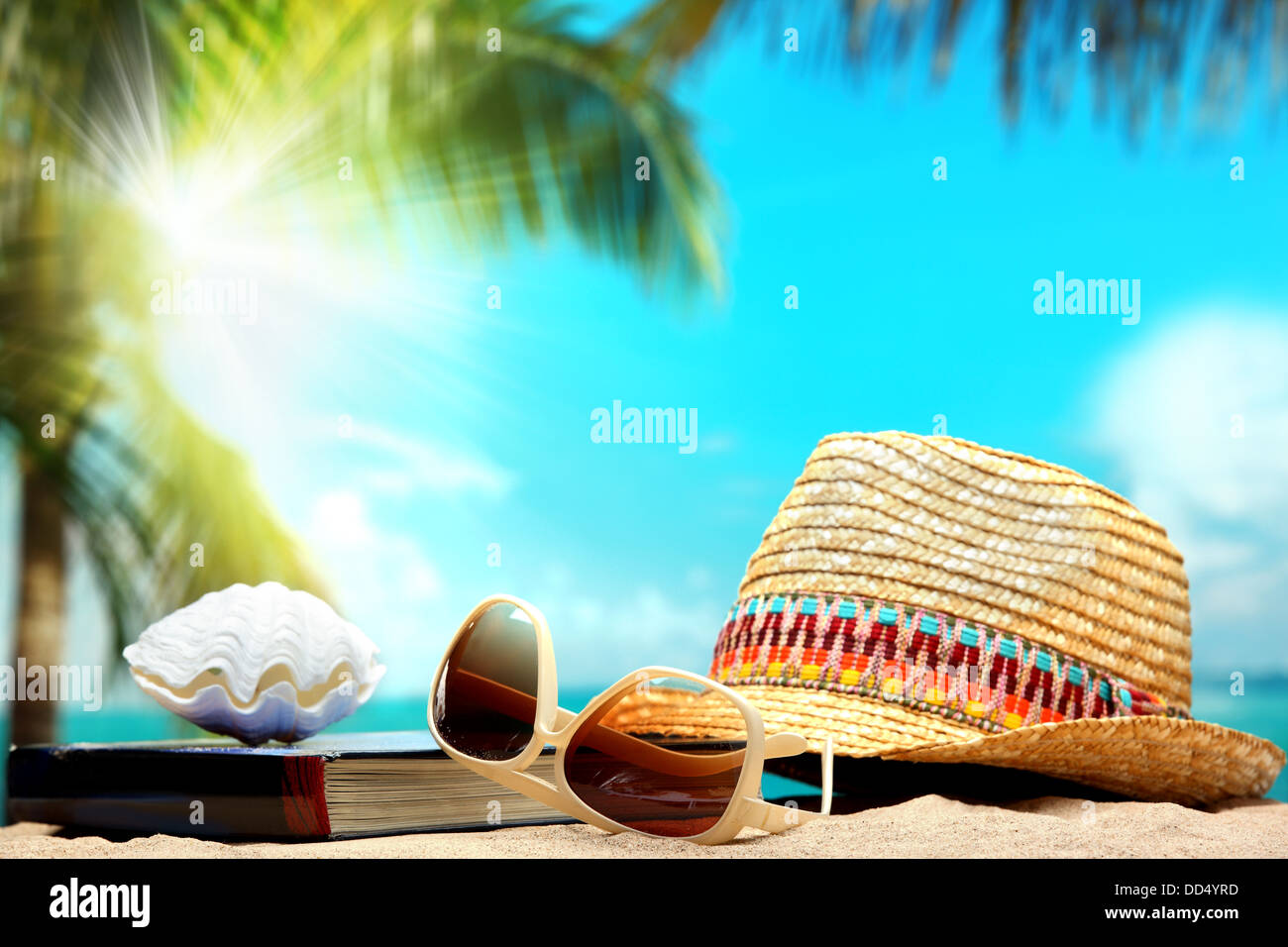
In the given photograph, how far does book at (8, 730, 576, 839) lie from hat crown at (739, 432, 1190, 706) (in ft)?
1.96

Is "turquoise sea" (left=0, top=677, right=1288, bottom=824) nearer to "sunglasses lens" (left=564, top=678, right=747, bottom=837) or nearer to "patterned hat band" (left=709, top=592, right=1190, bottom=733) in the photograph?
"patterned hat band" (left=709, top=592, right=1190, bottom=733)

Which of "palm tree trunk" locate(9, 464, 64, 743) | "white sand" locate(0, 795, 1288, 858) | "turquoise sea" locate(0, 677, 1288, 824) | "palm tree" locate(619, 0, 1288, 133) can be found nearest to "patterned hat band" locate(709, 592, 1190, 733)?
"white sand" locate(0, 795, 1288, 858)

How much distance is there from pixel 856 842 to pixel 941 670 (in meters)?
0.50

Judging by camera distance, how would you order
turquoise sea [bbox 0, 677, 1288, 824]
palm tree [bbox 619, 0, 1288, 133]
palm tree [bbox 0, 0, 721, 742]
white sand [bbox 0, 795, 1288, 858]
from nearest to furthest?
white sand [bbox 0, 795, 1288, 858]
palm tree [bbox 619, 0, 1288, 133]
turquoise sea [bbox 0, 677, 1288, 824]
palm tree [bbox 0, 0, 721, 742]

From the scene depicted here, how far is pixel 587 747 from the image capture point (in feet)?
2.97

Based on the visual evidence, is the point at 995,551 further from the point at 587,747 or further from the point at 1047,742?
the point at 587,747

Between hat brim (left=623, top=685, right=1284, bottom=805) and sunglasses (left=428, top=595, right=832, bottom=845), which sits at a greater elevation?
sunglasses (left=428, top=595, right=832, bottom=845)

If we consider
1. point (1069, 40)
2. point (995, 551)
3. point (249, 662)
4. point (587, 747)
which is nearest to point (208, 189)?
point (1069, 40)

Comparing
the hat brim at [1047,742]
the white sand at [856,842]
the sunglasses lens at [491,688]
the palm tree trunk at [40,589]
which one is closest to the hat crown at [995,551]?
the hat brim at [1047,742]

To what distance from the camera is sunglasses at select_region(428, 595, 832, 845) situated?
0.88 metres

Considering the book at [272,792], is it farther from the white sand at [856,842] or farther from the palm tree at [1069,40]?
the palm tree at [1069,40]
